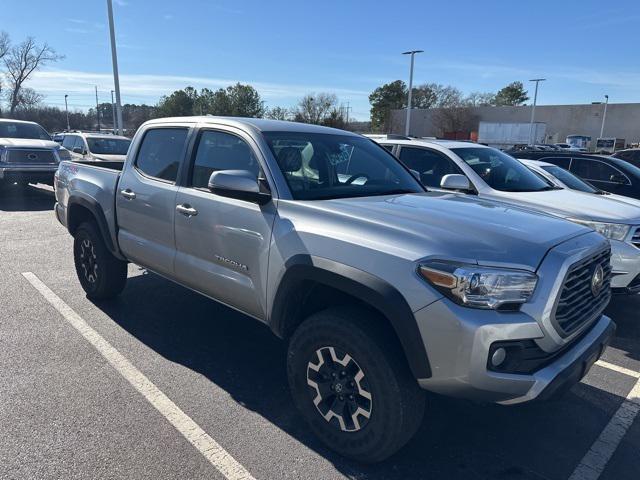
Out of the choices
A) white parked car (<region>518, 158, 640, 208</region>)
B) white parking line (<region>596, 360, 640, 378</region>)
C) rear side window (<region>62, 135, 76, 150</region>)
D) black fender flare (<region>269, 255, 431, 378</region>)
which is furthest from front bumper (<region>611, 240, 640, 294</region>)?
rear side window (<region>62, 135, 76, 150</region>)

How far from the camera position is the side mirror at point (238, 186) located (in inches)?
118

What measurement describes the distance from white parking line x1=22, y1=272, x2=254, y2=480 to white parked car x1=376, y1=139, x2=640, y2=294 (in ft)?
10.3

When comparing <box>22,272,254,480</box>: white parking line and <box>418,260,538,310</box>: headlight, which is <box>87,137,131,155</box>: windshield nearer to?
<box>22,272,254,480</box>: white parking line

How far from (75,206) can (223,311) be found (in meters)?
1.93

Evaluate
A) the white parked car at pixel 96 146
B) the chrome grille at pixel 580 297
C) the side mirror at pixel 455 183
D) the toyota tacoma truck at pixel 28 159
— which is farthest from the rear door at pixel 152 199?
the white parked car at pixel 96 146

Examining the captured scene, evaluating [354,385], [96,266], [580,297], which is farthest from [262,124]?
[96,266]

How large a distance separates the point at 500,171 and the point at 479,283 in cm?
453

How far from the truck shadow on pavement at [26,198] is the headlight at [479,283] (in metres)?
11.0

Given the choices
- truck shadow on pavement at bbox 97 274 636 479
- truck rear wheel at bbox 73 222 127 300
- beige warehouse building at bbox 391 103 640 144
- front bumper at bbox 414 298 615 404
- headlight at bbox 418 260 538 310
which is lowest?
truck shadow on pavement at bbox 97 274 636 479

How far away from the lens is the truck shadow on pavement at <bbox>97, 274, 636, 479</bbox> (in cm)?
275

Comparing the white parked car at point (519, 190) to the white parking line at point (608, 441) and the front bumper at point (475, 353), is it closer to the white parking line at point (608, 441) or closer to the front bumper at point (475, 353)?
the white parking line at point (608, 441)

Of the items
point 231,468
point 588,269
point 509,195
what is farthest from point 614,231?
point 231,468

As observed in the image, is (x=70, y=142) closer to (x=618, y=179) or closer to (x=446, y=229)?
(x=618, y=179)

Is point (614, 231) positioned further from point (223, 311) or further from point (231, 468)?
point (231, 468)
